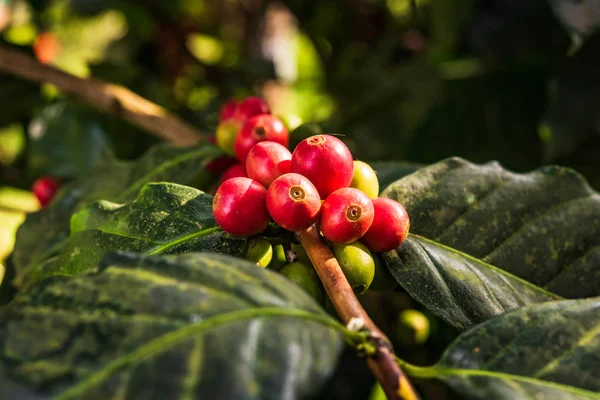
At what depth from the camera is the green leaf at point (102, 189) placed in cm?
103

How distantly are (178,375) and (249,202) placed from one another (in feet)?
0.90

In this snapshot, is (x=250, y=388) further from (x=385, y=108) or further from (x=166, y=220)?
(x=385, y=108)

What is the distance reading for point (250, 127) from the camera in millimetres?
905

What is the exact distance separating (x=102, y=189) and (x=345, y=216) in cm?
65

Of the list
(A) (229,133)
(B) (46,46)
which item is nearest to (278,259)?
(A) (229,133)

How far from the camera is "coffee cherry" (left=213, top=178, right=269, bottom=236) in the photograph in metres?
0.68

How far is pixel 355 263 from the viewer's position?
27.2 inches

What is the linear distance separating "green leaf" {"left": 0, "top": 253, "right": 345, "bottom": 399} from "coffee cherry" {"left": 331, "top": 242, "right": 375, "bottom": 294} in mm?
133

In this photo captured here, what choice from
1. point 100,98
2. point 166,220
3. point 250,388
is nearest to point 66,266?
point 166,220

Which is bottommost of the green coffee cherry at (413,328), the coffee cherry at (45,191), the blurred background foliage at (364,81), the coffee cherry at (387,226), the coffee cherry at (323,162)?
the green coffee cherry at (413,328)

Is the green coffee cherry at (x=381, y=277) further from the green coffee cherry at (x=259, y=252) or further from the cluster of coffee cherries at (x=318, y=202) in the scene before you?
the green coffee cherry at (x=259, y=252)

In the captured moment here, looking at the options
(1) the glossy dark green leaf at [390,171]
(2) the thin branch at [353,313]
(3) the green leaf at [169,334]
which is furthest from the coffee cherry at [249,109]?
(3) the green leaf at [169,334]

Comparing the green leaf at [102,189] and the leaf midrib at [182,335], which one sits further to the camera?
the green leaf at [102,189]

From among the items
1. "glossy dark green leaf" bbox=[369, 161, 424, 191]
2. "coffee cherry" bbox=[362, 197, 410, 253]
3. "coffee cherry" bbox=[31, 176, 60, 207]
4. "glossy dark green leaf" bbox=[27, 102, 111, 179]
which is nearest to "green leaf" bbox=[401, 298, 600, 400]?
"coffee cherry" bbox=[362, 197, 410, 253]
